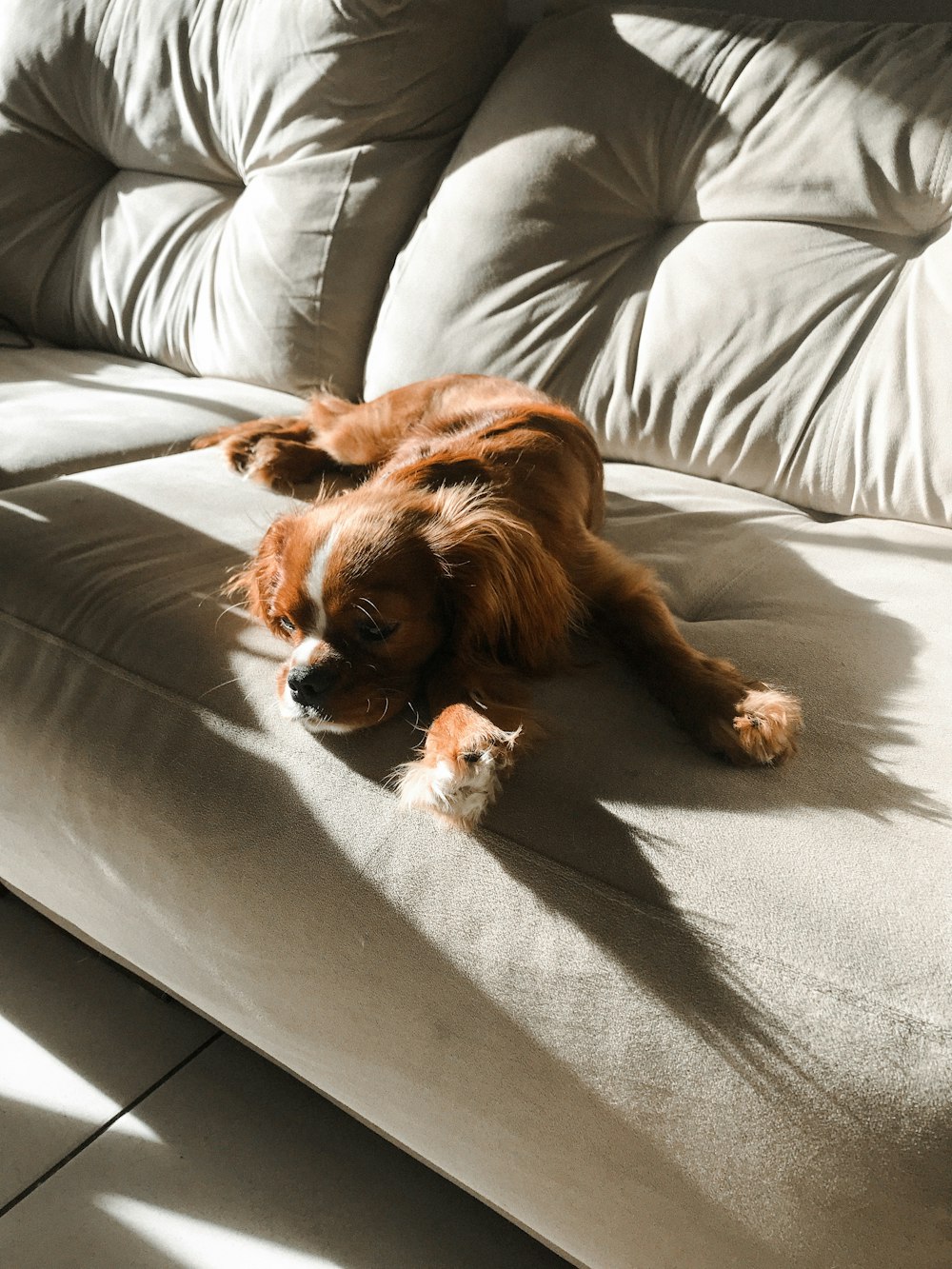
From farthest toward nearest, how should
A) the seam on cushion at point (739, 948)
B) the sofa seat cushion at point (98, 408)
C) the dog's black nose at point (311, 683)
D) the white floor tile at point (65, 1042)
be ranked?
the sofa seat cushion at point (98, 408), the white floor tile at point (65, 1042), the dog's black nose at point (311, 683), the seam on cushion at point (739, 948)

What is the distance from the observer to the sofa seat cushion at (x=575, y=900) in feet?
2.58

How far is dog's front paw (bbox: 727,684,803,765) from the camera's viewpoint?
98 cm

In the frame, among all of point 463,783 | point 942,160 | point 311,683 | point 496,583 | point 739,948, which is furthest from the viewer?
point 942,160

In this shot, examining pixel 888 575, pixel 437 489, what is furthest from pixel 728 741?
pixel 888 575

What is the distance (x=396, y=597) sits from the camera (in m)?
1.12

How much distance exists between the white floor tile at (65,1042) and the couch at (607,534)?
114mm

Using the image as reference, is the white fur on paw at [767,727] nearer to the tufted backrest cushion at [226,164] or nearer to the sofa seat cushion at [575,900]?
the sofa seat cushion at [575,900]

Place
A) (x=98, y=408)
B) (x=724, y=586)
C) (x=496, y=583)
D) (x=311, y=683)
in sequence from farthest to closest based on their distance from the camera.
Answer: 1. (x=98, y=408)
2. (x=724, y=586)
3. (x=496, y=583)
4. (x=311, y=683)

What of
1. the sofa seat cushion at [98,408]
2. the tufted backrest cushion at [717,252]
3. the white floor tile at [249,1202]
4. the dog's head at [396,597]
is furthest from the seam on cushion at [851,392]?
the white floor tile at [249,1202]

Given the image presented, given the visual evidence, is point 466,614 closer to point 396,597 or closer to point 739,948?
point 396,597

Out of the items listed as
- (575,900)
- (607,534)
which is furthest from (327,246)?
(575,900)

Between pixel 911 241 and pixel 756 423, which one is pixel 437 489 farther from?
pixel 911 241

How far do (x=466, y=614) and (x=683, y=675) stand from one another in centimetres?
25

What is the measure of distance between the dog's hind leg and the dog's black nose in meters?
0.35
